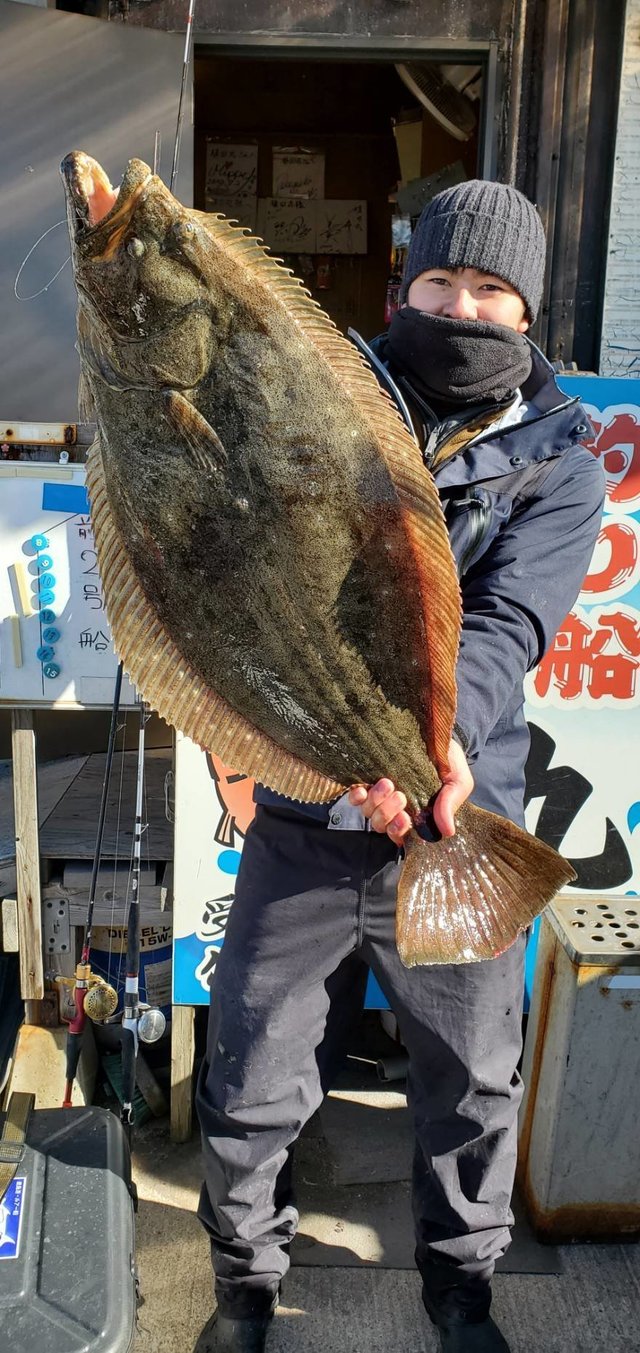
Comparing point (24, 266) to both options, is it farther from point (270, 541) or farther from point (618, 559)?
point (270, 541)

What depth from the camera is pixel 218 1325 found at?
92.1 inches

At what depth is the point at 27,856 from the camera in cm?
324

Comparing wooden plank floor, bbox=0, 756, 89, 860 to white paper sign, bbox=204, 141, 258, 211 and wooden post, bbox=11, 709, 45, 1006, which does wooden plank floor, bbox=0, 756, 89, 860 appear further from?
white paper sign, bbox=204, 141, 258, 211

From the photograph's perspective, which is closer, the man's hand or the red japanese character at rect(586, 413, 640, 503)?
the man's hand

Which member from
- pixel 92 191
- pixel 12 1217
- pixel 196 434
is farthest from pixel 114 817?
pixel 92 191

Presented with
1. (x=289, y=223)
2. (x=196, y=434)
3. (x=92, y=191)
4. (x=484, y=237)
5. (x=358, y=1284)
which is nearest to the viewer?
(x=92, y=191)

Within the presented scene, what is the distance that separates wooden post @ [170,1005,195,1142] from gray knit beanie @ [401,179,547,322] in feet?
7.78

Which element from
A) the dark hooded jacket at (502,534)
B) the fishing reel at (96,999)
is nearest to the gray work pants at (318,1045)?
the dark hooded jacket at (502,534)

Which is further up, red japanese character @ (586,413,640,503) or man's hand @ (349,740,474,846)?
red japanese character @ (586,413,640,503)

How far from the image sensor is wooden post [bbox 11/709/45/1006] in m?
3.13

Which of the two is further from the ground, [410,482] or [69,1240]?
[410,482]

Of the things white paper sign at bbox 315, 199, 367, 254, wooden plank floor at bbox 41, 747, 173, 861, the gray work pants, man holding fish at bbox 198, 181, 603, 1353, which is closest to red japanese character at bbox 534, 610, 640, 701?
man holding fish at bbox 198, 181, 603, 1353

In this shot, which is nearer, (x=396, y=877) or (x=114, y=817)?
(x=396, y=877)

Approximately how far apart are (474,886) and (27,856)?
73.2 inches
